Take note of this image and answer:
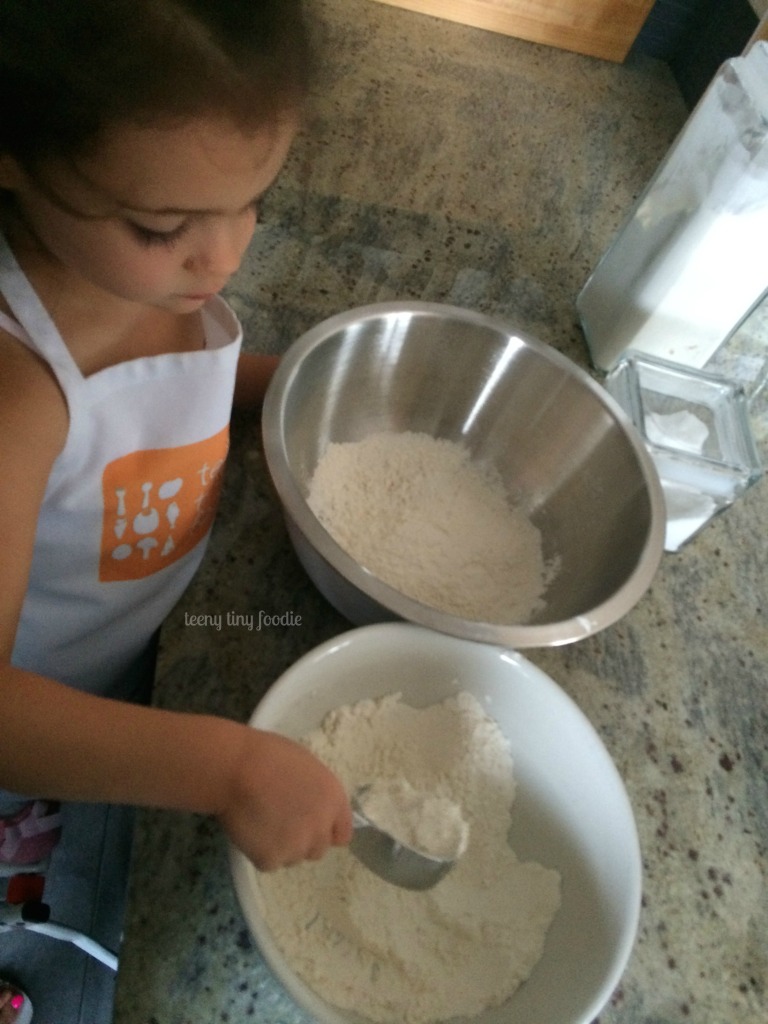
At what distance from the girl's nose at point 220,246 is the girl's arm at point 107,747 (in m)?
0.12

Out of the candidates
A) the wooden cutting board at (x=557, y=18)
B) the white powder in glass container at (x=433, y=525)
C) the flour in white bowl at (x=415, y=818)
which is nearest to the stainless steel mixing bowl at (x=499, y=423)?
the white powder in glass container at (x=433, y=525)

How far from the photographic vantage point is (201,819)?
0.49m

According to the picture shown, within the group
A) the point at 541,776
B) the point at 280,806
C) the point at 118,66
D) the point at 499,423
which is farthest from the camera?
the point at 499,423

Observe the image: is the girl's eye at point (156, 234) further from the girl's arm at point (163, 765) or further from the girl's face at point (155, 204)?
the girl's arm at point (163, 765)

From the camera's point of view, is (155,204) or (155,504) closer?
(155,204)

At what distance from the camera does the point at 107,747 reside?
398 millimetres

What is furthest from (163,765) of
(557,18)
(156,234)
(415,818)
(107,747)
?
(557,18)

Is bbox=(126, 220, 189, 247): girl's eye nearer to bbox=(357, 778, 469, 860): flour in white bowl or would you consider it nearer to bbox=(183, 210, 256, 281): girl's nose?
bbox=(183, 210, 256, 281): girl's nose

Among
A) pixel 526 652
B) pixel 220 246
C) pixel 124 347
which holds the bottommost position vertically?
pixel 526 652

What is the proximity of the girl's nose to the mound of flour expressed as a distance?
0.31m

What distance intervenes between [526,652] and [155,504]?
0.34 meters

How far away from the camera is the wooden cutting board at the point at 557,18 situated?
123cm

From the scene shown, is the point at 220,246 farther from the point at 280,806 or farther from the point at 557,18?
the point at 557,18

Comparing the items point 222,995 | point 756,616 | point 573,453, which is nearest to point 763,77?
point 573,453
